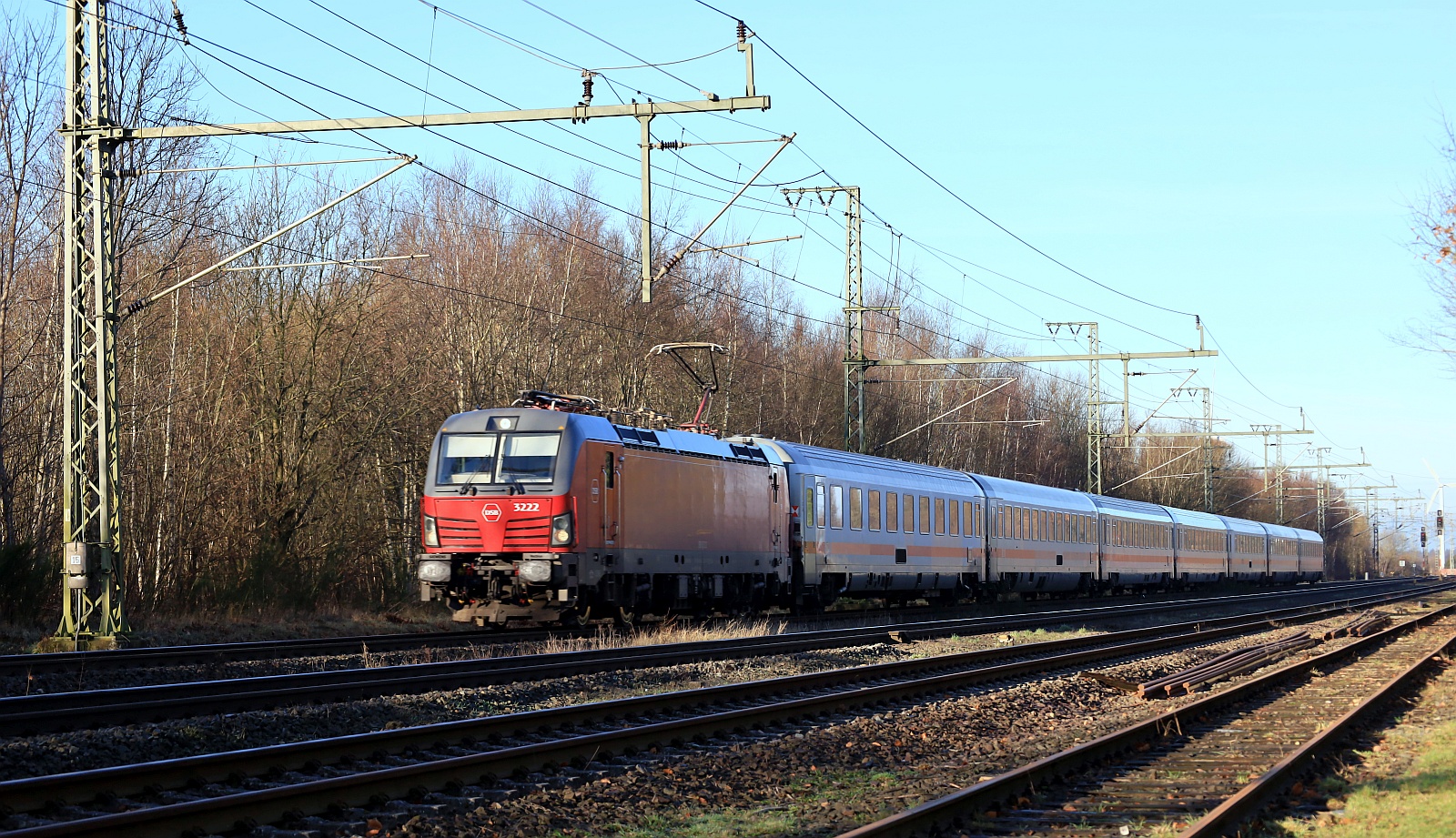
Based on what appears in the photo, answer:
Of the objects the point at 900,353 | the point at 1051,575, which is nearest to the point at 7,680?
the point at 1051,575

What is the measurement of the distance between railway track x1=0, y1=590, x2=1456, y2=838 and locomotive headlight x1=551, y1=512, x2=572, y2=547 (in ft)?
18.4

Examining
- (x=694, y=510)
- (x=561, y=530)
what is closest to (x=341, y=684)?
(x=561, y=530)

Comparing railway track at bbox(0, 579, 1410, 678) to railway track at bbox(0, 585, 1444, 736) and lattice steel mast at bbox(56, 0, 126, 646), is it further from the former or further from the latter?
railway track at bbox(0, 585, 1444, 736)

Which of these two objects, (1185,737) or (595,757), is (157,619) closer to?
(595,757)

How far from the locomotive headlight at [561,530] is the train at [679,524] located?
13 millimetres

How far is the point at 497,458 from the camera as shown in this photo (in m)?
20.6

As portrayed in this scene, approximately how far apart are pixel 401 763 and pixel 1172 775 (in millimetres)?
5326

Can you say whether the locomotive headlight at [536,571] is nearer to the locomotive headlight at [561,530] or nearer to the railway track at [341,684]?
the locomotive headlight at [561,530]

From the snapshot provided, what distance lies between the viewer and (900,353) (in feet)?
219

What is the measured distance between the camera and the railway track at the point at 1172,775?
26.5 feet

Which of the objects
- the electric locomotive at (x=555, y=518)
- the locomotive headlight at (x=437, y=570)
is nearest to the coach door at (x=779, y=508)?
the electric locomotive at (x=555, y=518)

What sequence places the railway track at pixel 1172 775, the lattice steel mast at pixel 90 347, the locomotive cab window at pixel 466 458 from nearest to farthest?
the railway track at pixel 1172 775
the lattice steel mast at pixel 90 347
the locomotive cab window at pixel 466 458

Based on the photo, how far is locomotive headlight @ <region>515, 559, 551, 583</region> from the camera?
1946cm

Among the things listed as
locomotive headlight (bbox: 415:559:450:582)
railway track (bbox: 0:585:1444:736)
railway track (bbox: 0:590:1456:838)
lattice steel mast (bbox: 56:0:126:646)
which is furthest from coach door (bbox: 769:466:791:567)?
lattice steel mast (bbox: 56:0:126:646)
